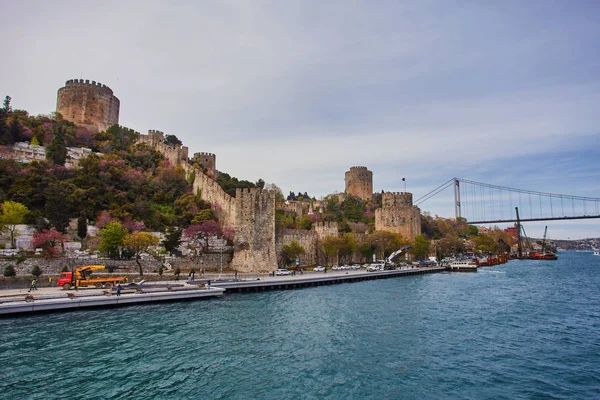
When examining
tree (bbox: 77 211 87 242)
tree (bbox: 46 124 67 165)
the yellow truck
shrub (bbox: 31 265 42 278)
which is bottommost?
the yellow truck

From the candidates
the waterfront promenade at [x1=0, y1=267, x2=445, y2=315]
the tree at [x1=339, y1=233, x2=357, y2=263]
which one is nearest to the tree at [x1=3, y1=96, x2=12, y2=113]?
the waterfront promenade at [x1=0, y1=267, x2=445, y2=315]

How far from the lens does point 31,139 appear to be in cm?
4531

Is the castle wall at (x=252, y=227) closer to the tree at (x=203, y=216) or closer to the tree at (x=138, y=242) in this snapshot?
the tree at (x=203, y=216)

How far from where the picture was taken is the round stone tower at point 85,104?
179 feet

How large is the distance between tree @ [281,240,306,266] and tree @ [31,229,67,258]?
72.6 feet

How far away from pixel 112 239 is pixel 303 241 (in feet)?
76.1

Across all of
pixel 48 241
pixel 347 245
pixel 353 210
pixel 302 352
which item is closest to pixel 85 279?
pixel 48 241

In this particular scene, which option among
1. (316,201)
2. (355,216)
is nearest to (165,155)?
(355,216)

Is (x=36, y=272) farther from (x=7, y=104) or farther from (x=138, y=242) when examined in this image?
(x=7, y=104)

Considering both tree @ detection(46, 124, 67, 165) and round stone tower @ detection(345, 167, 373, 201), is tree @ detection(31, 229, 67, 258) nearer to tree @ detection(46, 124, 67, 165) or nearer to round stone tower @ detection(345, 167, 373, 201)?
tree @ detection(46, 124, 67, 165)

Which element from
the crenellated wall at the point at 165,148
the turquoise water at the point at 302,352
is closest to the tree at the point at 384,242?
the crenellated wall at the point at 165,148

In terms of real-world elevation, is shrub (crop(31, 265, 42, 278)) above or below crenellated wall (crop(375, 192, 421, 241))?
below

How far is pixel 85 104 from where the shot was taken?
54938 millimetres

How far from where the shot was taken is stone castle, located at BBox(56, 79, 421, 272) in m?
39.3
